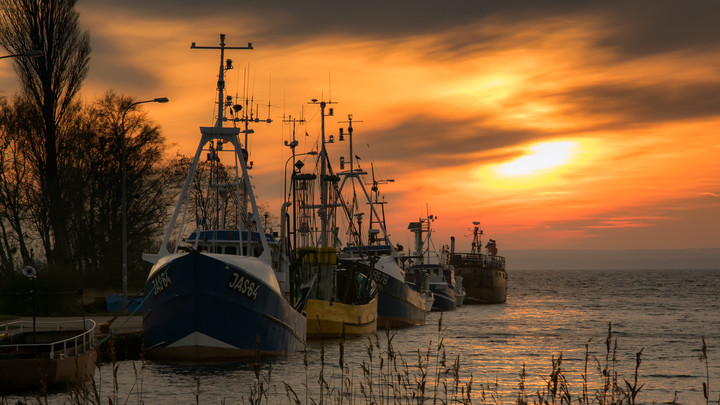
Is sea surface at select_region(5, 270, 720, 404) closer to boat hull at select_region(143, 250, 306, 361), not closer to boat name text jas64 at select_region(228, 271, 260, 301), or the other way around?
boat hull at select_region(143, 250, 306, 361)

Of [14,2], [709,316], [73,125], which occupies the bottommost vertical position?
[709,316]

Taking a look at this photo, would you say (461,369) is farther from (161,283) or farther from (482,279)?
(482,279)

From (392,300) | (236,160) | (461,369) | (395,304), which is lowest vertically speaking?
(461,369)

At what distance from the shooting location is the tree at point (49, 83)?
5372cm

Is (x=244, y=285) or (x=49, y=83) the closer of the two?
(x=244, y=285)

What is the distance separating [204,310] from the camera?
27531mm

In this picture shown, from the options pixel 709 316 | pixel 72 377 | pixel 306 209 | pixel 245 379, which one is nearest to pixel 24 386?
pixel 72 377

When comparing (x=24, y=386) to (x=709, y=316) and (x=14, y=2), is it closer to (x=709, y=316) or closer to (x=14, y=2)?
(x=14, y=2)

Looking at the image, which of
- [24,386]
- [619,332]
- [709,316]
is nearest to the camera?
[24,386]

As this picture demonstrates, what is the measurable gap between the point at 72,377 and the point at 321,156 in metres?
33.8

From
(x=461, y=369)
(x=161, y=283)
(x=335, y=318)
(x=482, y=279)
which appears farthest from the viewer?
(x=482, y=279)

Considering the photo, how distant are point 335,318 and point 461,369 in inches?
455

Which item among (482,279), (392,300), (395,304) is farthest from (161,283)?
(482,279)

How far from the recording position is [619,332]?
54.6 metres
